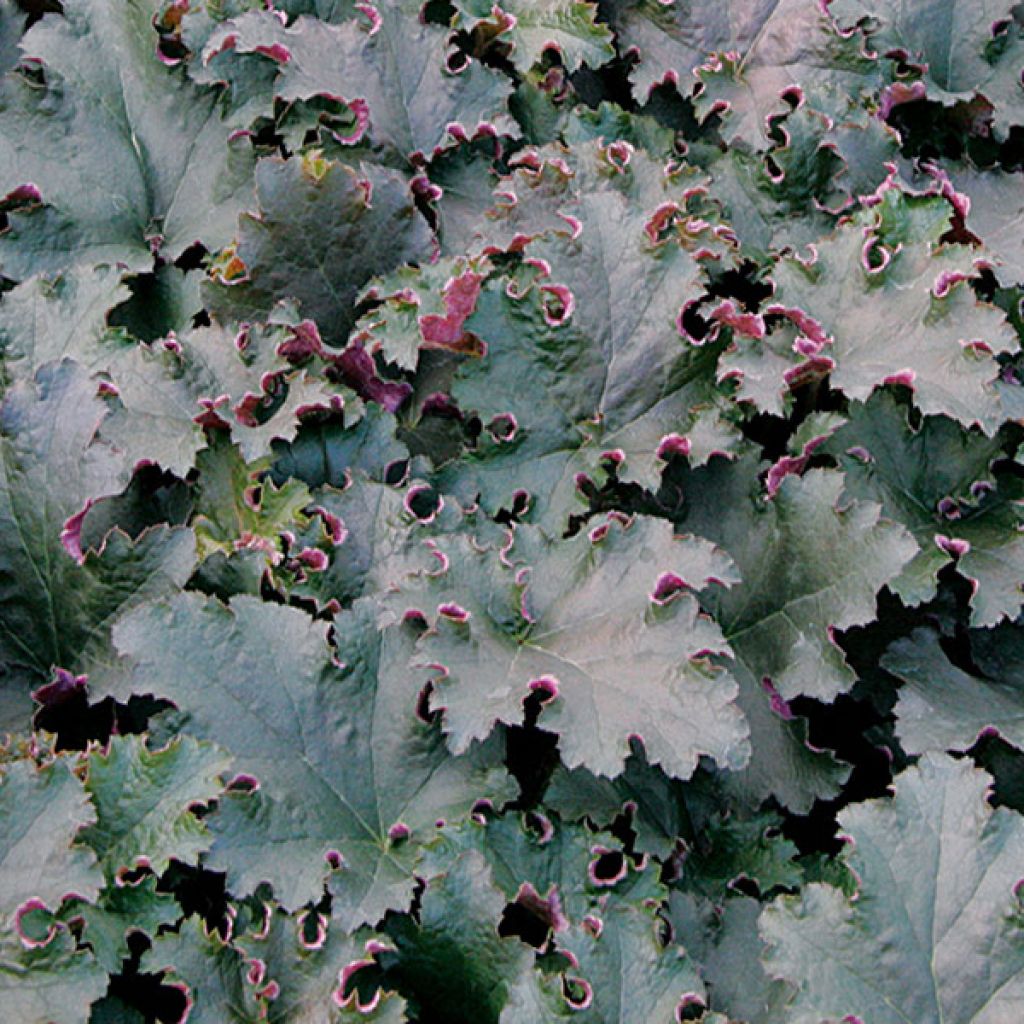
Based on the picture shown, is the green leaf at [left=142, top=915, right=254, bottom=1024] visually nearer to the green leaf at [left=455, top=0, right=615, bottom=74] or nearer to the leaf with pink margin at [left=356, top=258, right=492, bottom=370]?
the leaf with pink margin at [left=356, top=258, right=492, bottom=370]

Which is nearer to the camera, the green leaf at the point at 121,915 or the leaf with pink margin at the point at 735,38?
the green leaf at the point at 121,915

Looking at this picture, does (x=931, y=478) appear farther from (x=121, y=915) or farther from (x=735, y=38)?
(x=121, y=915)

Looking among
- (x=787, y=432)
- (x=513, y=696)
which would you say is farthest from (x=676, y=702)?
(x=787, y=432)

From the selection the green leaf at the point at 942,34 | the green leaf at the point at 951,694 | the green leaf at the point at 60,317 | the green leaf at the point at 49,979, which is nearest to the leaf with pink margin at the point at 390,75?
the green leaf at the point at 60,317

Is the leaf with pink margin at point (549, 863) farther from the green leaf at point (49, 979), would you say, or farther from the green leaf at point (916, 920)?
the green leaf at point (49, 979)

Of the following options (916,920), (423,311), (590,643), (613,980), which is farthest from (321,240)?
(916,920)

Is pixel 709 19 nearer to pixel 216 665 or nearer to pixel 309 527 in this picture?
pixel 309 527

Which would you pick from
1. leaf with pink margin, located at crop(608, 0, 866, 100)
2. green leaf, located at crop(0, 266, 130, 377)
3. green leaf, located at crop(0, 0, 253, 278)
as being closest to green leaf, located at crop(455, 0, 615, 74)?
leaf with pink margin, located at crop(608, 0, 866, 100)

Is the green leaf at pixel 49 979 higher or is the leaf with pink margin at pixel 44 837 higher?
Result: the leaf with pink margin at pixel 44 837
